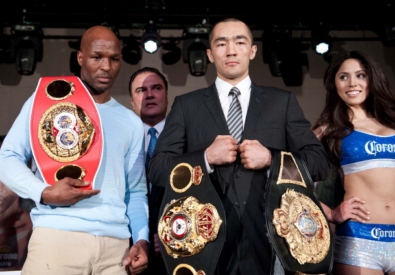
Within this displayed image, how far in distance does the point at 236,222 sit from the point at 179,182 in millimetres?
263

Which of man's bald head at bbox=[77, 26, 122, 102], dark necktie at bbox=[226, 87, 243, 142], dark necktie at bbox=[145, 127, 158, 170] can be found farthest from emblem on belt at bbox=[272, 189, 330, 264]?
dark necktie at bbox=[145, 127, 158, 170]

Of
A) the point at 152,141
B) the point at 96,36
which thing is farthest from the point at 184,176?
the point at 152,141

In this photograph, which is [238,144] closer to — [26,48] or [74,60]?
[26,48]

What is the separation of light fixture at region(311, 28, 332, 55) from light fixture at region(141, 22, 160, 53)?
1717 millimetres

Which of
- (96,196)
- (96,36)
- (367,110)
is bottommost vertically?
(96,196)

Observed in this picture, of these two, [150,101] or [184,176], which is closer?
[184,176]

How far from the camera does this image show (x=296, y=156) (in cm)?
173

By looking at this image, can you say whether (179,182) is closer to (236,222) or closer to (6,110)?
(236,222)

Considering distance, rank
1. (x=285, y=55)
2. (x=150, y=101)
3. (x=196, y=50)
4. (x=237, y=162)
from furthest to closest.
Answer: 1. (x=285, y=55)
2. (x=196, y=50)
3. (x=150, y=101)
4. (x=237, y=162)

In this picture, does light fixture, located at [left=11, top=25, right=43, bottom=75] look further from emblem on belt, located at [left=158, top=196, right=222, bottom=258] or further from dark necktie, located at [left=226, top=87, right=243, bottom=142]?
emblem on belt, located at [left=158, top=196, right=222, bottom=258]

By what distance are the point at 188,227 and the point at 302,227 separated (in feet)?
1.31

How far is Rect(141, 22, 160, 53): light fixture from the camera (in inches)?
191

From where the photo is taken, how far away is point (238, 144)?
5.98 ft

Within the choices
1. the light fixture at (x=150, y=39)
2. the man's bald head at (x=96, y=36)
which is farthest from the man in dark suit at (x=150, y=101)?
the light fixture at (x=150, y=39)
